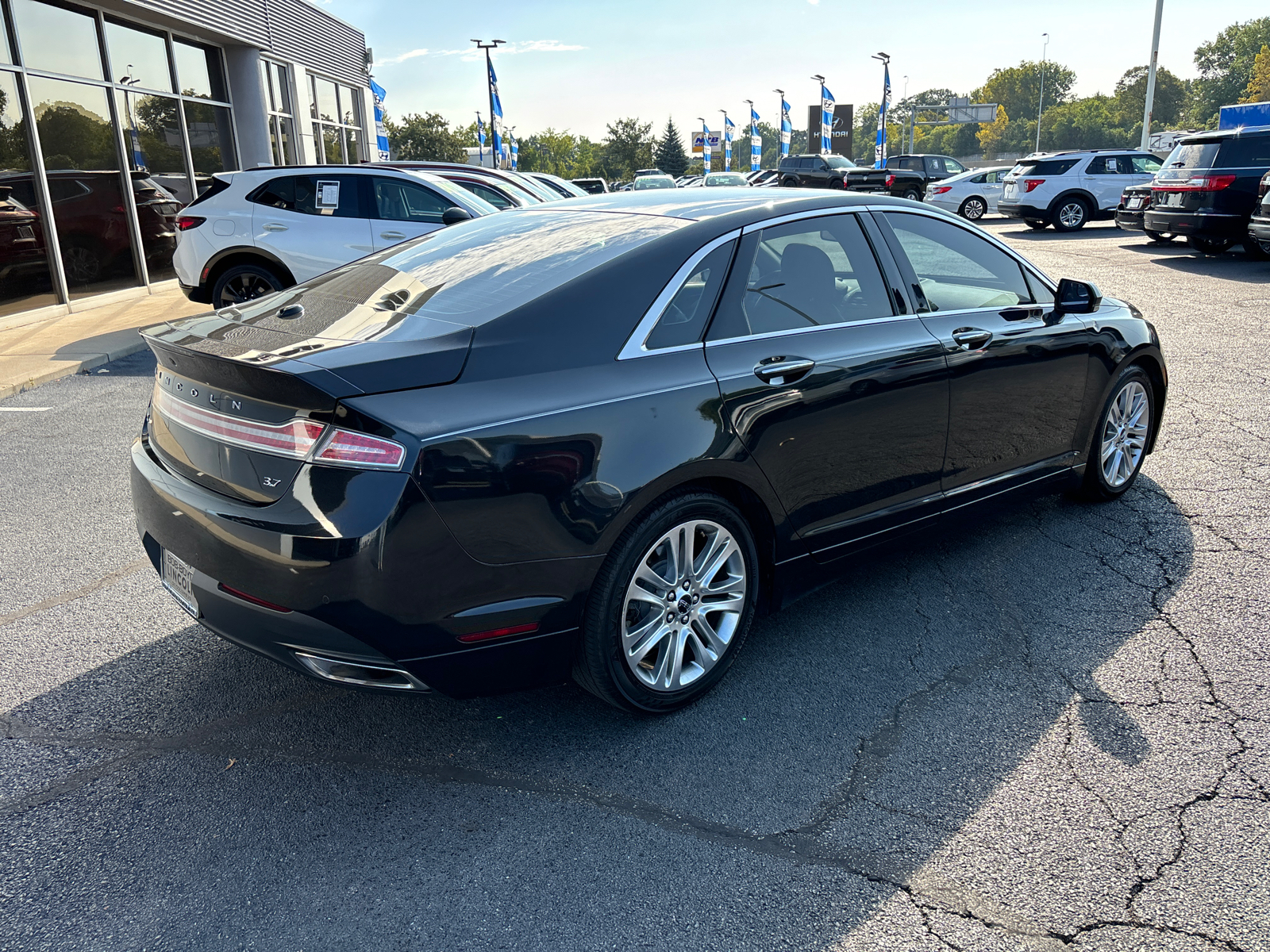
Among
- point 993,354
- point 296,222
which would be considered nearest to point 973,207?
point 296,222

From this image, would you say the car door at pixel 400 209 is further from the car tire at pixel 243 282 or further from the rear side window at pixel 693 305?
the rear side window at pixel 693 305

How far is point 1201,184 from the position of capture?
15.5m

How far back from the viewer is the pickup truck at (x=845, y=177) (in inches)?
1259

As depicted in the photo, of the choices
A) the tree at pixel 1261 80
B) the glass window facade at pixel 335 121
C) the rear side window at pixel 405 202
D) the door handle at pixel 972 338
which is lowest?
the door handle at pixel 972 338

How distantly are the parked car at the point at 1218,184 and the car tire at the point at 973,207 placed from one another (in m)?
11.9

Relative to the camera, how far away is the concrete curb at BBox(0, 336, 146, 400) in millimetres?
8242

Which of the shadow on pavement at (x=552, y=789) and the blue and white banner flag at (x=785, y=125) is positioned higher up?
the blue and white banner flag at (x=785, y=125)

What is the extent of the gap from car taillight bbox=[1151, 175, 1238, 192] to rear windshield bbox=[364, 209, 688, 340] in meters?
15.2

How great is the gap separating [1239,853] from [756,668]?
1531 mm

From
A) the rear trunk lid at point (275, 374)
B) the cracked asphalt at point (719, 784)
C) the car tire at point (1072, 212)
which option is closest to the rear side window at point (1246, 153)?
the car tire at point (1072, 212)

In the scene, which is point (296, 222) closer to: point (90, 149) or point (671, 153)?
point (90, 149)

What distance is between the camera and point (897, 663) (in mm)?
3527

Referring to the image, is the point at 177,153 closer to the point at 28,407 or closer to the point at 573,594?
the point at 28,407

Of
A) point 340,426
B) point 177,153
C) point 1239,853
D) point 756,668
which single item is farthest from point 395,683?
point 177,153
